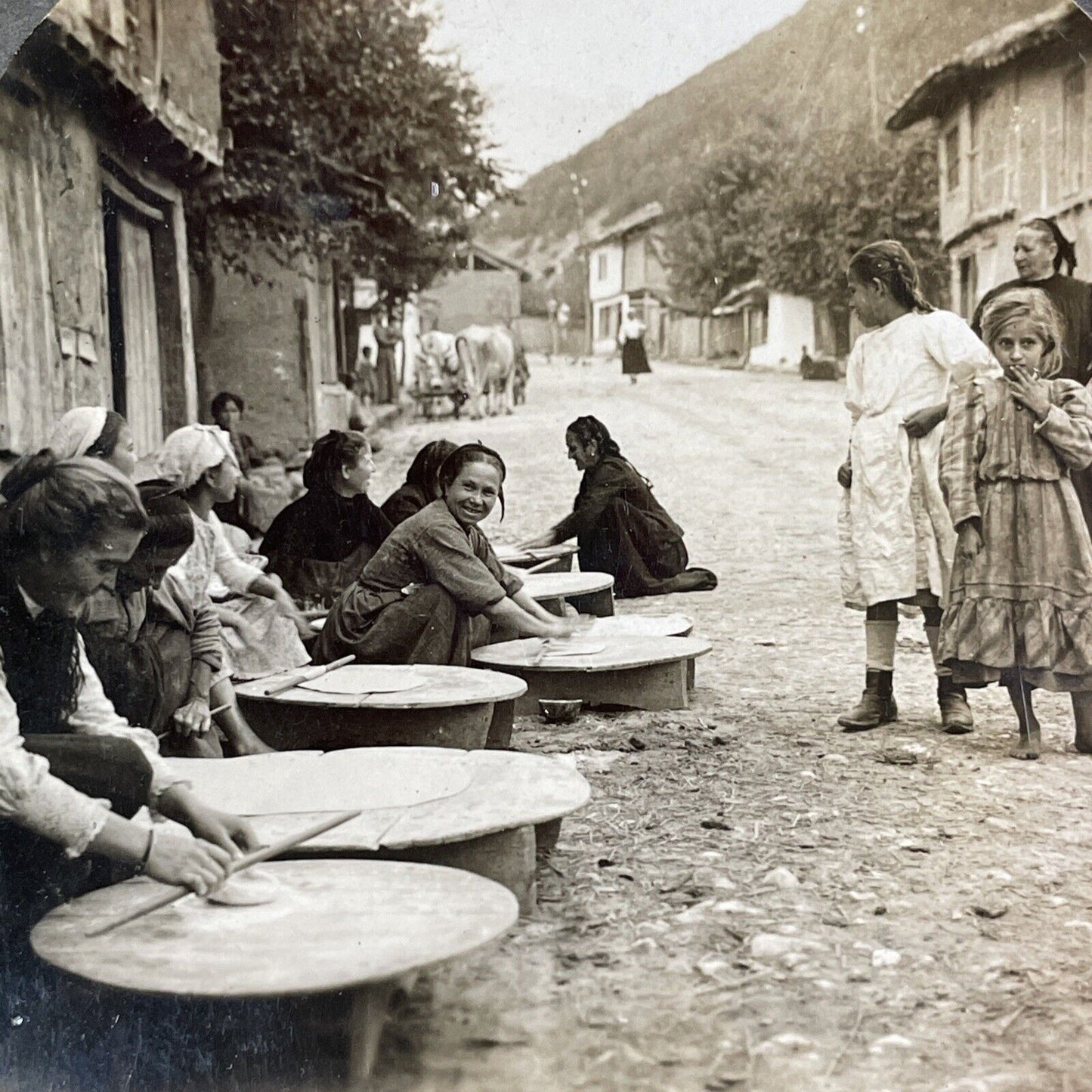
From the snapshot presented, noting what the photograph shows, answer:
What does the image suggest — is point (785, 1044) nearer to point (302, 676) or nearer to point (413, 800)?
point (413, 800)

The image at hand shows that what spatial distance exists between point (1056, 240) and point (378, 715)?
2127 mm

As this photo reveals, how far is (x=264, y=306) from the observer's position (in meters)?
5.99

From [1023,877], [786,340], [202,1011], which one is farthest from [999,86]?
[202,1011]

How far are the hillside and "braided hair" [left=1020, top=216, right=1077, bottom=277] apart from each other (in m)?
0.47

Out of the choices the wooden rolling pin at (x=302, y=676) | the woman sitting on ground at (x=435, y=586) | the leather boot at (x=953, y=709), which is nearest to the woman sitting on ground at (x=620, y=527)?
the woman sitting on ground at (x=435, y=586)

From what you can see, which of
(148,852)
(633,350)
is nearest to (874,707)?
(633,350)

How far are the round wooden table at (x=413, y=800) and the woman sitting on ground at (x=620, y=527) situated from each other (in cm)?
92

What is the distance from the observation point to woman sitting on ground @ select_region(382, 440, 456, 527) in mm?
4059

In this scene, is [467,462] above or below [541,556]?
above

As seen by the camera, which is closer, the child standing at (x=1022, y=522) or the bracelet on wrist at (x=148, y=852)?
the bracelet on wrist at (x=148, y=852)

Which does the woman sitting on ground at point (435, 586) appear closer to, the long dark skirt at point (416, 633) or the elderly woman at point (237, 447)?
the long dark skirt at point (416, 633)

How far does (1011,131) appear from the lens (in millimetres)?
3043

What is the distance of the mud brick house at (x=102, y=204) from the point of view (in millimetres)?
2723

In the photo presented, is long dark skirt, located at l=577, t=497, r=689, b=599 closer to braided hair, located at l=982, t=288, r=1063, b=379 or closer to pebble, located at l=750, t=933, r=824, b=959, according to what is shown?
braided hair, located at l=982, t=288, r=1063, b=379
